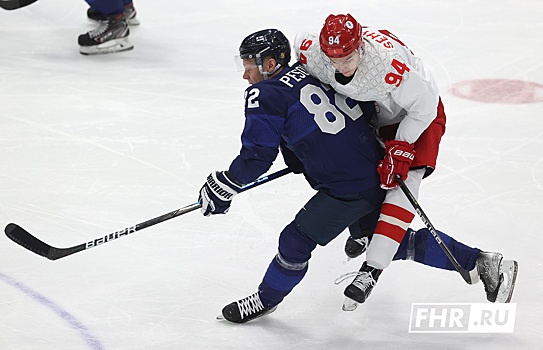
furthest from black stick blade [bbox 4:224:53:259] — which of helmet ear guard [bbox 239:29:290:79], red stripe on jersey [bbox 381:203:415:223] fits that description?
red stripe on jersey [bbox 381:203:415:223]

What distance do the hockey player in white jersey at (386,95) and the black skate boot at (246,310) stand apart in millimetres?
335

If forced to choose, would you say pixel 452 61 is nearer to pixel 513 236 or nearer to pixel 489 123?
pixel 489 123

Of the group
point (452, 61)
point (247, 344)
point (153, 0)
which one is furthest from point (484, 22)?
point (247, 344)

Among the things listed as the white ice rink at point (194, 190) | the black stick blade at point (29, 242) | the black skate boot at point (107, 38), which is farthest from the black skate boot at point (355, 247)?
the black skate boot at point (107, 38)

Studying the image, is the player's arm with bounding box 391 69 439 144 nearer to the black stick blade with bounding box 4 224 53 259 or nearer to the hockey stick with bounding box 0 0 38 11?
the black stick blade with bounding box 4 224 53 259

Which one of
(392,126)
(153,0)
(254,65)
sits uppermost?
(254,65)

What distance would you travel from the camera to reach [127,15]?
5.39 meters

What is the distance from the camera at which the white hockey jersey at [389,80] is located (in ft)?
7.17

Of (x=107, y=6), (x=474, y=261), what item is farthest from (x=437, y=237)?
(x=107, y=6)

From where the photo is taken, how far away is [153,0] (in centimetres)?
607

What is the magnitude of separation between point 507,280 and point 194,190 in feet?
4.78

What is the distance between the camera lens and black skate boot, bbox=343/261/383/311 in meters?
2.20

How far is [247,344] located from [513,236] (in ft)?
3.98

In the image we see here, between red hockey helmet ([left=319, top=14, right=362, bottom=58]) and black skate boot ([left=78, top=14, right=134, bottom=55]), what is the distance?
319 cm
